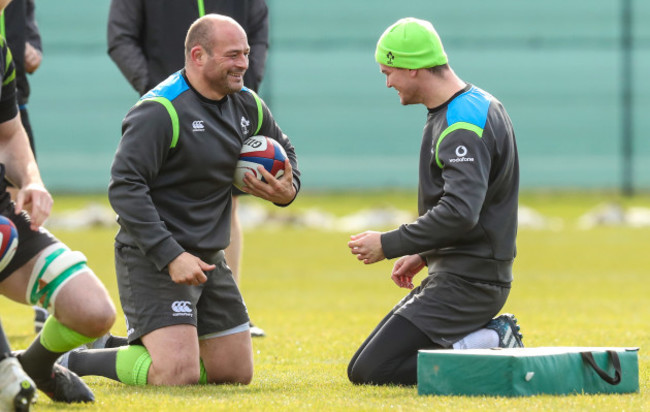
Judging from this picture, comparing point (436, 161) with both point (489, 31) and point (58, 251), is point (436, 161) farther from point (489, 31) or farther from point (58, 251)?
point (489, 31)

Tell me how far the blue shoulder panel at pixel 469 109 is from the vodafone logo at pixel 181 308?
1.49 meters

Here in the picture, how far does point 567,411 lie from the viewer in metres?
4.48

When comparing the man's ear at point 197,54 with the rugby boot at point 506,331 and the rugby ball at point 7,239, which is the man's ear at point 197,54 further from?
the rugby boot at point 506,331

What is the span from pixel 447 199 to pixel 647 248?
10.00 metres

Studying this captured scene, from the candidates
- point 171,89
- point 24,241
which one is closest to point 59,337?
point 24,241

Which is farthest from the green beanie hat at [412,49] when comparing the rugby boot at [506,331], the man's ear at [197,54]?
the rugby boot at [506,331]

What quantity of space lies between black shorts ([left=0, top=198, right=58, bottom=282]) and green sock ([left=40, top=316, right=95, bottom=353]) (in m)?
0.26

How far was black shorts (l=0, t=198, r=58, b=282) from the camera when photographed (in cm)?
466

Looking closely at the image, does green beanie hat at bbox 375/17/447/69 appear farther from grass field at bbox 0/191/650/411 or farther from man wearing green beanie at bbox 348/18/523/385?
grass field at bbox 0/191/650/411

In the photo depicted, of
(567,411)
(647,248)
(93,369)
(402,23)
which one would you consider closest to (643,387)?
(567,411)

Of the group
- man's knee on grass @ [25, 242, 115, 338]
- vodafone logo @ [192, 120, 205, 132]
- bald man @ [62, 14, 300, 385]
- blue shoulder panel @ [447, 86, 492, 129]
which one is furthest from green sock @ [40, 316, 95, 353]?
blue shoulder panel @ [447, 86, 492, 129]

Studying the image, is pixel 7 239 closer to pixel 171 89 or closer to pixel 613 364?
pixel 171 89

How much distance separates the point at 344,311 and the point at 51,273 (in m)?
4.82

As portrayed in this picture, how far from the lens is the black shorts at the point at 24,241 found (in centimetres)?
466
